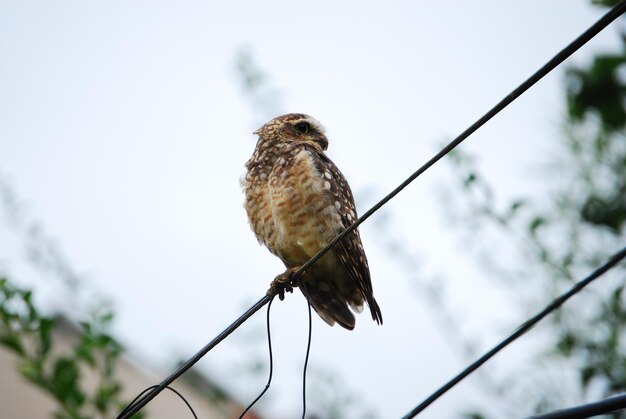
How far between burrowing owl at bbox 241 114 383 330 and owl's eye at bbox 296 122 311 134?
Answer: 17 centimetres

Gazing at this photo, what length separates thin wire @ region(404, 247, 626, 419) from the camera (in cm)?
162

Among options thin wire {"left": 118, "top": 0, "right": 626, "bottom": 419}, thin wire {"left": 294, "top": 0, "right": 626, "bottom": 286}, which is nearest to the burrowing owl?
thin wire {"left": 118, "top": 0, "right": 626, "bottom": 419}

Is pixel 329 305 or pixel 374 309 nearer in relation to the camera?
pixel 374 309

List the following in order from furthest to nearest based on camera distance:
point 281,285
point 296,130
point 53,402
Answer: point 53,402 → point 296,130 → point 281,285

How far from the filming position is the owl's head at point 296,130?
4.20 m

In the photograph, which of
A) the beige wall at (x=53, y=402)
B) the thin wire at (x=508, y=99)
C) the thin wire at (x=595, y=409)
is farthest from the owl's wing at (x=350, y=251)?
the beige wall at (x=53, y=402)

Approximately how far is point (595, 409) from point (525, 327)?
0.28m

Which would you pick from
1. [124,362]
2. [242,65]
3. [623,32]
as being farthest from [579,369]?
[124,362]

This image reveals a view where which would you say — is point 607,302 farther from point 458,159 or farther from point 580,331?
point 458,159

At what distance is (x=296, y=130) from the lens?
4273 millimetres

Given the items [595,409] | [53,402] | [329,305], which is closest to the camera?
[595,409]

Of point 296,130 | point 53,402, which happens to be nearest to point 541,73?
point 296,130

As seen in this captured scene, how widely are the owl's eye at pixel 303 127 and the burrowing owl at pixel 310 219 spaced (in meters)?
0.17

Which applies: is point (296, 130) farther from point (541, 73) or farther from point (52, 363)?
point (541, 73)
